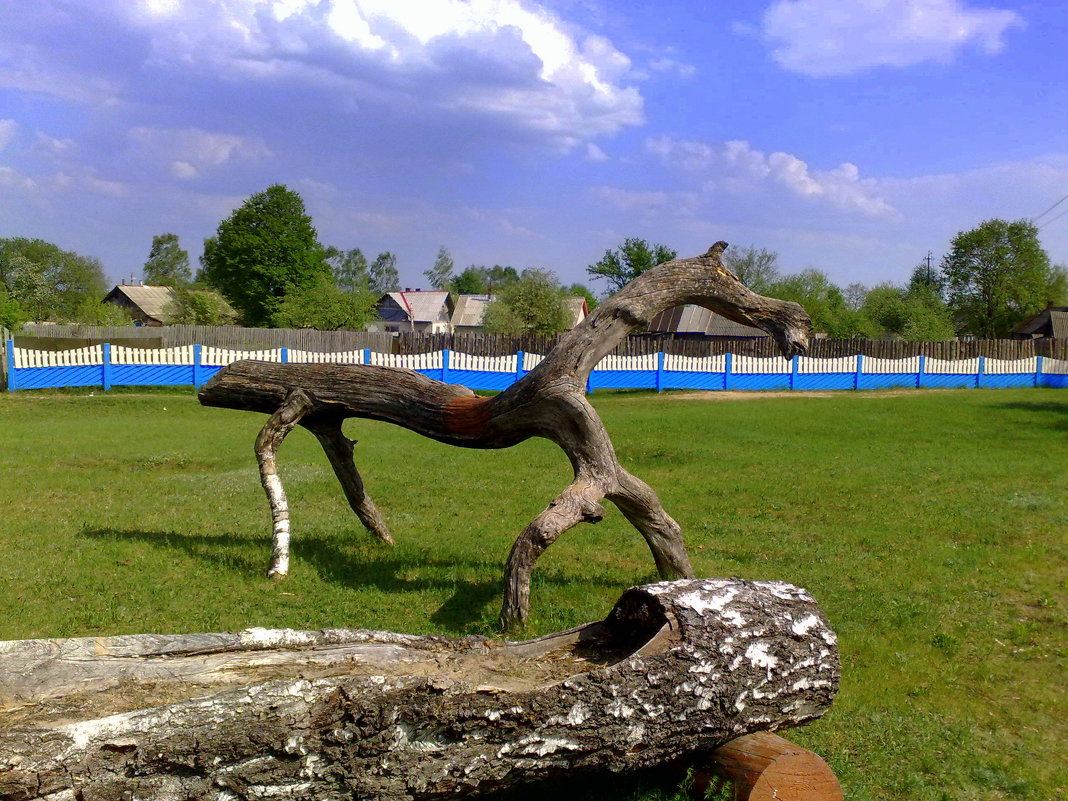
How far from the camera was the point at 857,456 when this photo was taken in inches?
589

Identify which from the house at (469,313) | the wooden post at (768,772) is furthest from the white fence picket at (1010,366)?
the house at (469,313)

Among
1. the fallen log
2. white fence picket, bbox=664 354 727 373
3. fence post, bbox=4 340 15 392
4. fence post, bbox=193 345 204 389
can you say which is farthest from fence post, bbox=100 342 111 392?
the fallen log

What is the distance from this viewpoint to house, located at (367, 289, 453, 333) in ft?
251

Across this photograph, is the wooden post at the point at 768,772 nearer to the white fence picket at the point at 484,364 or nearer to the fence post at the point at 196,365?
the fence post at the point at 196,365

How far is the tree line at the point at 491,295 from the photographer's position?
50.0 m

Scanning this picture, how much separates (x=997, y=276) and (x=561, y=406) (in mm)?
67366

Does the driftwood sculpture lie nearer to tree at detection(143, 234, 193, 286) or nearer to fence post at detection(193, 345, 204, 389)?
fence post at detection(193, 345, 204, 389)

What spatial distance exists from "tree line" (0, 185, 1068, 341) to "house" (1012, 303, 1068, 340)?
2.27 metres

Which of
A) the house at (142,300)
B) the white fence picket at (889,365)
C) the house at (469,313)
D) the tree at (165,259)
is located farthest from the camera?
the tree at (165,259)

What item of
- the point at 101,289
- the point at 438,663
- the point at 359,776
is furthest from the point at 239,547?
the point at 101,289

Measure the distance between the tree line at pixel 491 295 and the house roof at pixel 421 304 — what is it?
9691mm

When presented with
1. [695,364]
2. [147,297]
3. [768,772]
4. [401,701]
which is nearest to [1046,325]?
[695,364]

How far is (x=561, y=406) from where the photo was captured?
643cm

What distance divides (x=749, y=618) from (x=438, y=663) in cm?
142
